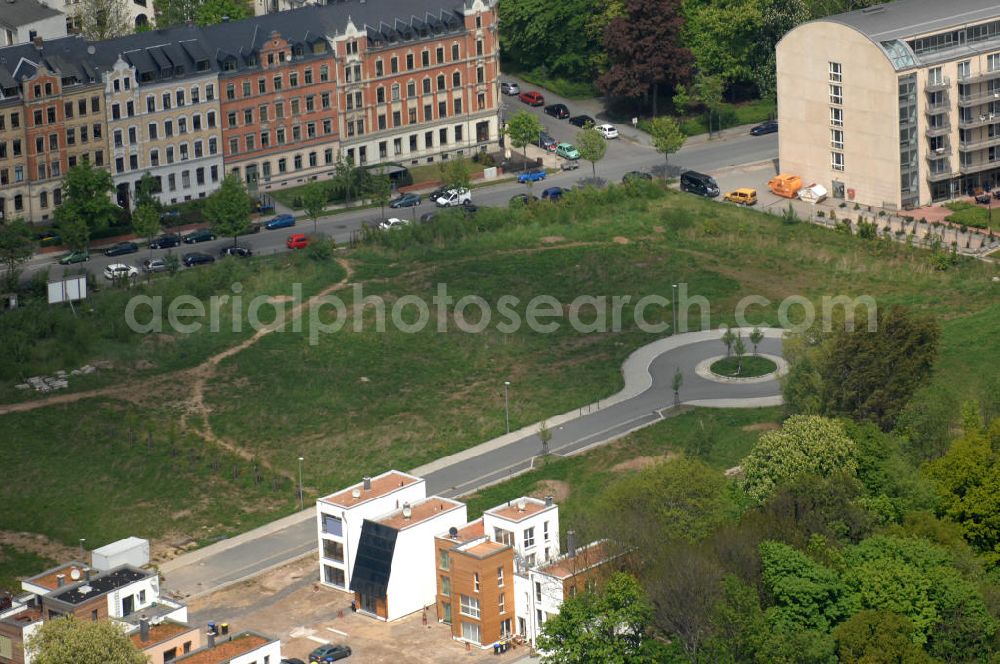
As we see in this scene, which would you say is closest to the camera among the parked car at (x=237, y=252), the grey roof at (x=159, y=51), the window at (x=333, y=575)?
the window at (x=333, y=575)

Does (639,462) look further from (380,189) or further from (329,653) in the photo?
(380,189)

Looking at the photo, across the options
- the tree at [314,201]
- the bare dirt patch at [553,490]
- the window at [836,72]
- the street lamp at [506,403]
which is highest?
the window at [836,72]

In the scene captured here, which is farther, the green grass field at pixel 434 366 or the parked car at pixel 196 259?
the parked car at pixel 196 259

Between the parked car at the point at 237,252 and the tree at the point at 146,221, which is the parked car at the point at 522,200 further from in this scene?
the tree at the point at 146,221

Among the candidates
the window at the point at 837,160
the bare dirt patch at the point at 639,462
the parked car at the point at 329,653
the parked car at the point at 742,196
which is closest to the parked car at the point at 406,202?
the parked car at the point at 742,196

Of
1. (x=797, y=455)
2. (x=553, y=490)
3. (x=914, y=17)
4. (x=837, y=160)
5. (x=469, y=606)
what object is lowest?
(x=469, y=606)

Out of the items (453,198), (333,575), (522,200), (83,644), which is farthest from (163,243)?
(83,644)

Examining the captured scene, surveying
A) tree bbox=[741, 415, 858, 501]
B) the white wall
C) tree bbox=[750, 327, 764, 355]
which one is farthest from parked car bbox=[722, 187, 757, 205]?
the white wall
